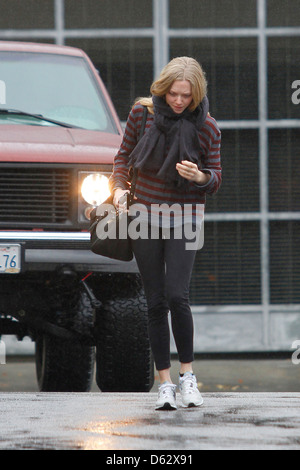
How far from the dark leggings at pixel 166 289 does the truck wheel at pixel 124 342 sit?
1042mm

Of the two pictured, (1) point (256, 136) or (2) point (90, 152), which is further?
(1) point (256, 136)

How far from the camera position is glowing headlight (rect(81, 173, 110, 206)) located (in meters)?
6.40

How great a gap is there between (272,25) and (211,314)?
3.24 meters

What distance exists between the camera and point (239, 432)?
4.78m

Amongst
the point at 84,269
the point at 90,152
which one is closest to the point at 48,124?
the point at 90,152

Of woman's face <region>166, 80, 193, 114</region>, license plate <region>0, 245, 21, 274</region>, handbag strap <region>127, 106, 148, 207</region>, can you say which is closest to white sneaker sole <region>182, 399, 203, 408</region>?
handbag strap <region>127, 106, 148, 207</region>

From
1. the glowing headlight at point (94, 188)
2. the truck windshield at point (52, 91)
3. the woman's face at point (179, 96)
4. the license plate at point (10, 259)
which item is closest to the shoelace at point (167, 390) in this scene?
the license plate at point (10, 259)

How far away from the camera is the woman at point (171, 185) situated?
17.0 ft

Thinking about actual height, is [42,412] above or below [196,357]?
below

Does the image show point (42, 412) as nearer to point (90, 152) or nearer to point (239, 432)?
point (239, 432)

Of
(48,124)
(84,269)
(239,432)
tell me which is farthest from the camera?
(48,124)

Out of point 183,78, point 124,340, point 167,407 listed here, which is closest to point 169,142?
point 183,78

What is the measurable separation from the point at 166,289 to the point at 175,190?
0.51 m

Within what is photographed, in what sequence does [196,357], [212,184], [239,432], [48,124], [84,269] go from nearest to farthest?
[239,432] < [212,184] < [84,269] < [48,124] < [196,357]
